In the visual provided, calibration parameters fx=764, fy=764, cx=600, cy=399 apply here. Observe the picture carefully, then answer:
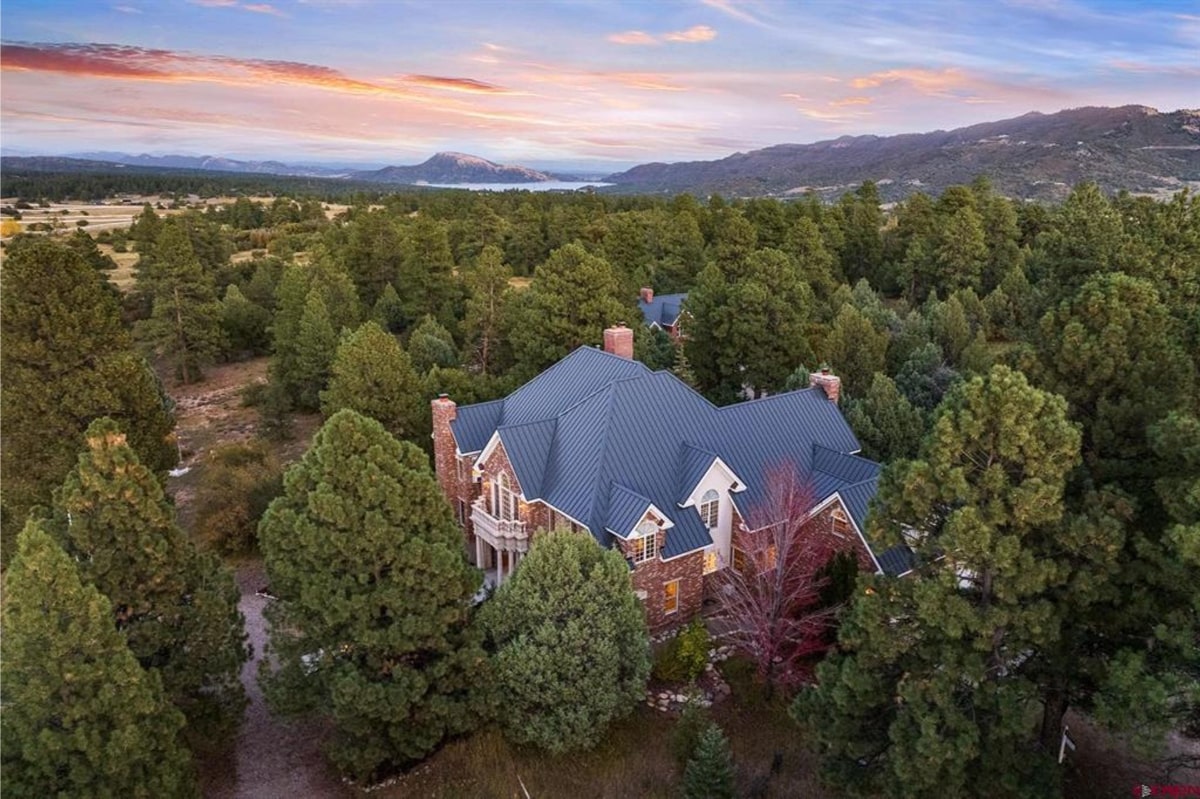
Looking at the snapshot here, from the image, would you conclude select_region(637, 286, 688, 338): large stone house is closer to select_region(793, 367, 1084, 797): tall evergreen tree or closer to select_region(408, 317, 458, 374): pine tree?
select_region(408, 317, 458, 374): pine tree

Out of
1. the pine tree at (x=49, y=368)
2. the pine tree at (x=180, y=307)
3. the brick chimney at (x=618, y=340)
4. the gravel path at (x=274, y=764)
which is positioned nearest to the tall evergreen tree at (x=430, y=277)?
the pine tree at (x=180, y=307)

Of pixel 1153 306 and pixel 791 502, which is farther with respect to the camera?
pixel 791 502

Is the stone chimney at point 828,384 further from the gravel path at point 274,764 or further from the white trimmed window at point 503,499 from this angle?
the gravel path at point 274,764

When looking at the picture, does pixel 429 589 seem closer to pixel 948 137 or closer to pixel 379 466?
pixel 379 466

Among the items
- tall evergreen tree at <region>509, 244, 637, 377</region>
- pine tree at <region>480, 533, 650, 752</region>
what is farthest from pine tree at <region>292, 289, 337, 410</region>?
pine tree at <region>480, 533, 650, 752</region>

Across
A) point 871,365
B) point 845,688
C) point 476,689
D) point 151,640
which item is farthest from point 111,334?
point 871,365

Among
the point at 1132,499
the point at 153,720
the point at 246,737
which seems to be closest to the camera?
the point at 1132,499
